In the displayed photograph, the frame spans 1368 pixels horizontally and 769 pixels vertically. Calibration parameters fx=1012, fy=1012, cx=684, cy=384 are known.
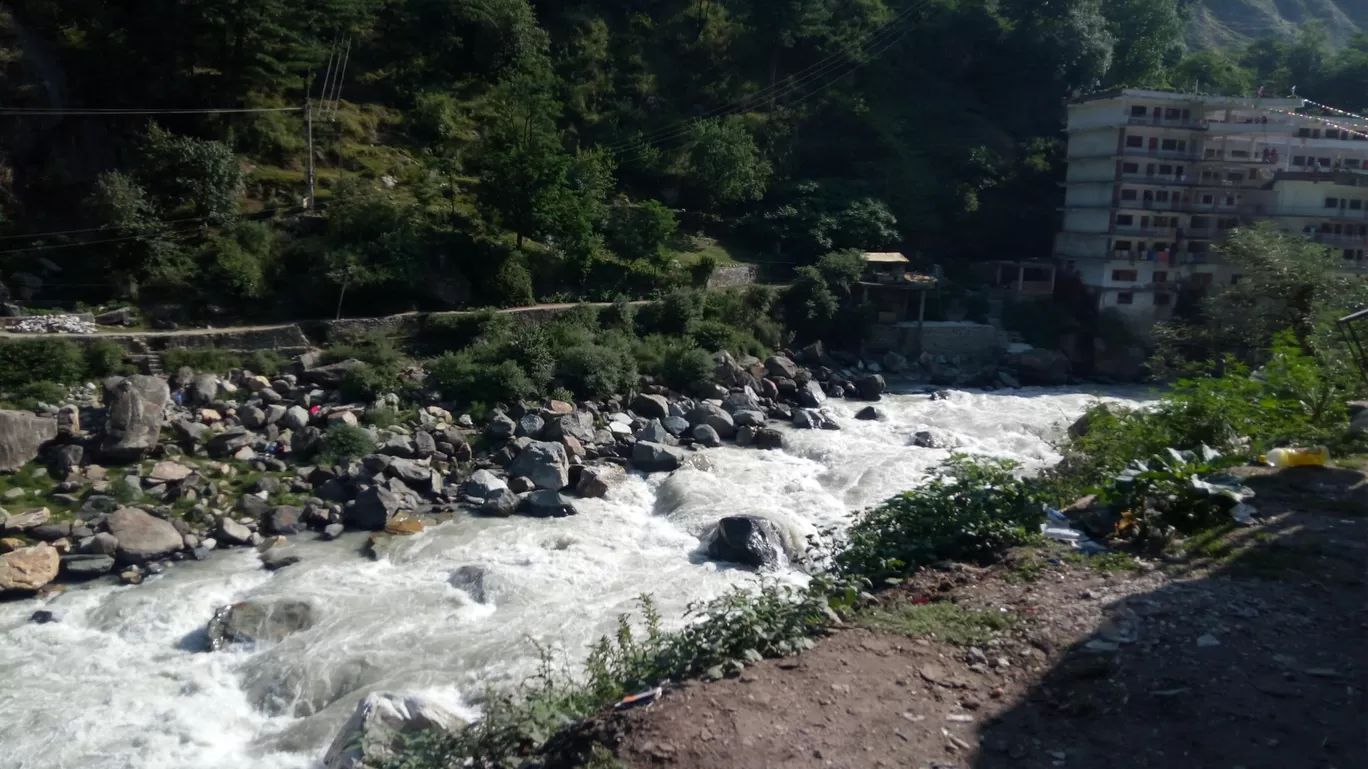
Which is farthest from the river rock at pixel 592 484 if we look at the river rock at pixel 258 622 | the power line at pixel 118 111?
the power line at pixel 118 111

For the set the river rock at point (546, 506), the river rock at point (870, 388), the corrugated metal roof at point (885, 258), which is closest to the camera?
the river rock at point (546, 506)

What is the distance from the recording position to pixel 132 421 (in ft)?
51.7

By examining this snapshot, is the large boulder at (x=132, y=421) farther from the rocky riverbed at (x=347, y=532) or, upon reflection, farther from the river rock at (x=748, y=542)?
the river rock at (x=748, y=542)

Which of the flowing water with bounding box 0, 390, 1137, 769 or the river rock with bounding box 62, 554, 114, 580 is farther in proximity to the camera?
the river rock with bounding box 62, 554, 114, 580

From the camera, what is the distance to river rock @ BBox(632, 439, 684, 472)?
58.4 feet

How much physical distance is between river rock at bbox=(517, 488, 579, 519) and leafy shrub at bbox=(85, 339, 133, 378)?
831 centimetres

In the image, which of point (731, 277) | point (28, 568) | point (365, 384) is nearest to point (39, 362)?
point (365, 384)

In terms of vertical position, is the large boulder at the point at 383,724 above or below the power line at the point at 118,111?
below

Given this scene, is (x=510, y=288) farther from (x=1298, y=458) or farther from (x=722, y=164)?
(x=1298, y=458)

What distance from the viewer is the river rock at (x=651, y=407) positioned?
20719 millimetres

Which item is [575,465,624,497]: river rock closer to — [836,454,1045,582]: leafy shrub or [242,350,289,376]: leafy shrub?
[242,350,289,376]: leafy shrub

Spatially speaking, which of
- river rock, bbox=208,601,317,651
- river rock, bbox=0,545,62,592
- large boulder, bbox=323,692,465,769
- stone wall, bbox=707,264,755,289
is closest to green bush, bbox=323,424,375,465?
river rock, bbox=0,545,62,592

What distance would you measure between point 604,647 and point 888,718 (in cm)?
200

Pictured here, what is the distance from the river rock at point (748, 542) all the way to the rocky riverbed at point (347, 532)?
0.03 m
